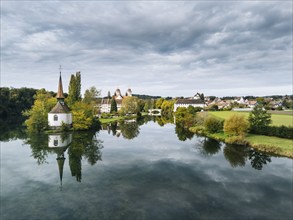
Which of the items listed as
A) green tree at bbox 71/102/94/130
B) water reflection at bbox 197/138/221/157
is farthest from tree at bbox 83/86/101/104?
water reflection at bbox 197/138/221/157

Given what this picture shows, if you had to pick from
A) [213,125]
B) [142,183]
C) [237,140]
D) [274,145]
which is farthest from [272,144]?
[142,183]

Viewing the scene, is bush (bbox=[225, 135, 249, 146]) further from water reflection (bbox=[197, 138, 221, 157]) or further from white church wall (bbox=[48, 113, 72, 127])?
white church wall (bbox=[48, 113, 72, 127])

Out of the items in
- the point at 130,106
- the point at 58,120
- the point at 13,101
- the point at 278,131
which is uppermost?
the point at 13,101

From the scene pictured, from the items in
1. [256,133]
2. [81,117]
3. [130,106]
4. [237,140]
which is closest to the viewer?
[237,140]

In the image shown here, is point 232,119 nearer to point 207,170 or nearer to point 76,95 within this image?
point 207,170

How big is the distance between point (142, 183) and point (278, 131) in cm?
3100

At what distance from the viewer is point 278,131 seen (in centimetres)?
3891

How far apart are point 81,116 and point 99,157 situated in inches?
976

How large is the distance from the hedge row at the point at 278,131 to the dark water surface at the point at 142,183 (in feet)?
32.3

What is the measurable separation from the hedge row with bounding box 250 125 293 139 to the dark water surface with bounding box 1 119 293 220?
984 cm

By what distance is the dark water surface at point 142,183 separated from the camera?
14977 mm

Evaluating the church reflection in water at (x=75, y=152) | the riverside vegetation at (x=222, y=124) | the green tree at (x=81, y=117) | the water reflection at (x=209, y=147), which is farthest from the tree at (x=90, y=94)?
the water reflection at (x=209, y=147)

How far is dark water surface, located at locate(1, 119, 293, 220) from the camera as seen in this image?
14977 mm

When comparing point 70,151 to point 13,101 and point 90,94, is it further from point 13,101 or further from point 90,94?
point 13,101
